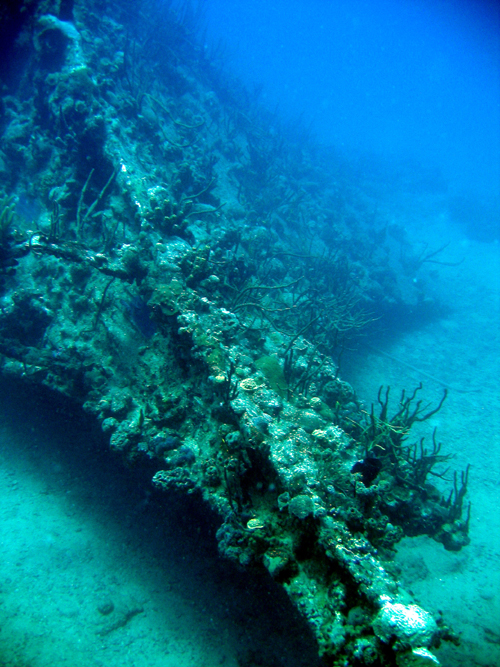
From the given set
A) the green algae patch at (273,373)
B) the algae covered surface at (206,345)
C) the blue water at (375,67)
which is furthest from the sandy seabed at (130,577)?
the blue water at (375,67)

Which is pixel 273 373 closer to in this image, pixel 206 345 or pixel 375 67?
pixel 206 345

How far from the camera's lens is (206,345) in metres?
3.79

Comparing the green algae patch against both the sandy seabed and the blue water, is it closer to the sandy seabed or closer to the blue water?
the sandy seabed

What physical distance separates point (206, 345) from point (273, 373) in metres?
1.00

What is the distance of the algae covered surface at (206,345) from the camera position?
7.99 ft

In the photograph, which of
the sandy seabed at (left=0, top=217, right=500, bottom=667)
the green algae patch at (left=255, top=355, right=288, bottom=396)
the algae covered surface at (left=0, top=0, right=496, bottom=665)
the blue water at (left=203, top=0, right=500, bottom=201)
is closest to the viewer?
Answer: the algae covered surface at (left=0, top=0, right=496, bottom=665)

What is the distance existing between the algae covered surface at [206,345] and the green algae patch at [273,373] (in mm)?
32

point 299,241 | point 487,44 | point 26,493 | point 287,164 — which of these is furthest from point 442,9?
point 26,493

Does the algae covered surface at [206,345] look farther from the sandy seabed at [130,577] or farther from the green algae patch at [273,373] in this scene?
the sandy seabed at [130,577]

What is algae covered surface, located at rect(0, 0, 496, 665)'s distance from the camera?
2436 mm

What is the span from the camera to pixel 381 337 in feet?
31.2

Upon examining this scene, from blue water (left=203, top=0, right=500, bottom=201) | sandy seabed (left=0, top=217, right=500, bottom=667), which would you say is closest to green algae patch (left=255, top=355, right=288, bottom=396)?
sandy seabed (left=0, top=217, right=500, bottom=667)

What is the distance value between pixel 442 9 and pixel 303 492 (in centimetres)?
8147

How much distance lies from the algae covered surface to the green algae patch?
3 cm
